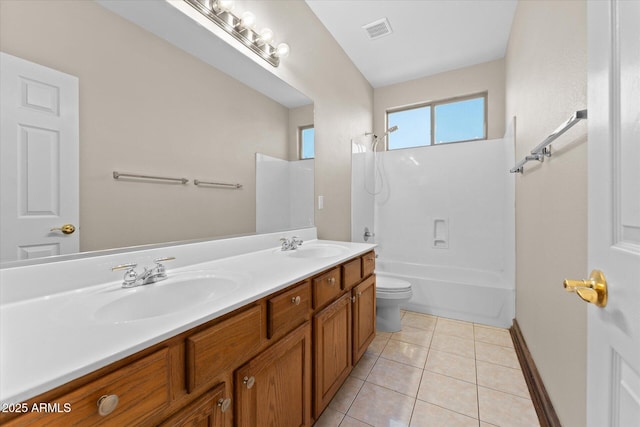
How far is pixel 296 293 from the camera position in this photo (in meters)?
1.05

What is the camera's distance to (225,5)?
1334mm

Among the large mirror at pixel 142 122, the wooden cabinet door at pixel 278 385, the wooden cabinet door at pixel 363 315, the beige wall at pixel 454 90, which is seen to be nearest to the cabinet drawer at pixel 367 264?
the wooden cabinet door at pixel 363 315

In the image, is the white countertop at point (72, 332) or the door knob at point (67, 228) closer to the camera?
the white countertop at point (72, 332)

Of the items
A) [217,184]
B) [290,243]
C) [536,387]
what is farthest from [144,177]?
[536,387]

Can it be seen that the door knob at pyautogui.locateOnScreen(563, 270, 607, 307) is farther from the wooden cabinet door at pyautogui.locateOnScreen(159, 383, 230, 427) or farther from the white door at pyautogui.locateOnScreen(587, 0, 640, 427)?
the wooden cabinet door at pyautogui.locateOnScreen(159, 383, 230, 427)

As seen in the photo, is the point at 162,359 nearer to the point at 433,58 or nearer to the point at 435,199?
the point at 435,199

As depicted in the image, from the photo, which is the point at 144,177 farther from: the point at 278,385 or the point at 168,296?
the point at 278,385

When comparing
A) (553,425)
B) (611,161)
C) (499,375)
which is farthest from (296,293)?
(499,375)

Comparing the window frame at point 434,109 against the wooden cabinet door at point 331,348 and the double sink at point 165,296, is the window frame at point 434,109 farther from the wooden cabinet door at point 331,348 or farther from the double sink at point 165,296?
the double sink at point 165,296

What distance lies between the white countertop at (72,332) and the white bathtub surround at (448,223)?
2.20m

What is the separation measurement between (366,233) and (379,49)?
1930 millimetres

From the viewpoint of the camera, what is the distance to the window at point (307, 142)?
197cm

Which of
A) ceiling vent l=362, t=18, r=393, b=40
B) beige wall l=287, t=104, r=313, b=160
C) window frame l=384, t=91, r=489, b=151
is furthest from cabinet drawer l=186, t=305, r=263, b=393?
window frame l=384, t=91, r=489, b=151

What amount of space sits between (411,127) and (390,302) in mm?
2315
